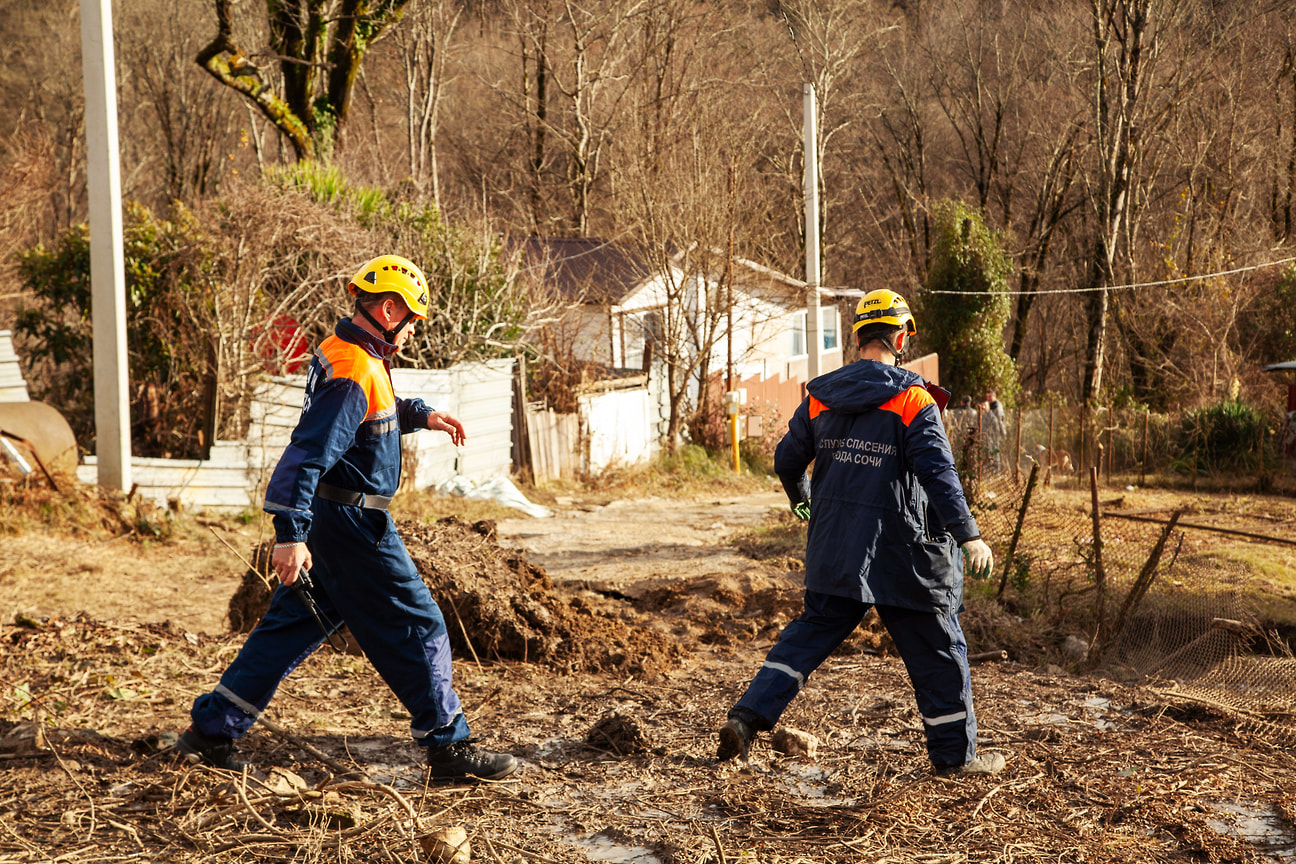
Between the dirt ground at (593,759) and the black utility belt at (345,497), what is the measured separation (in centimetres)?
93

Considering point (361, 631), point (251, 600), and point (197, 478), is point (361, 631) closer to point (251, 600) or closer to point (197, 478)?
point (251, 600)

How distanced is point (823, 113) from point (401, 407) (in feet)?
106

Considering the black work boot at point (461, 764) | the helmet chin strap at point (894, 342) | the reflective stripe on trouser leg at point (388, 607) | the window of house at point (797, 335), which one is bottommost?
the black work boot at point (461, 764)

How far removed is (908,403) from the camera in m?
3.90

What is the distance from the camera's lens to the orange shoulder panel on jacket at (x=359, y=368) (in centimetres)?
360

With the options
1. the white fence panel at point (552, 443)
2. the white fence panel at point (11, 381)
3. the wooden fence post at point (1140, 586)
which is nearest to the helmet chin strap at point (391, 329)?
the wooden fence post at point (1140, 586)

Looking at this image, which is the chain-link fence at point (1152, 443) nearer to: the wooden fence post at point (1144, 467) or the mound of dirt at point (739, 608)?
the wooden fence post at point (1144, 467)

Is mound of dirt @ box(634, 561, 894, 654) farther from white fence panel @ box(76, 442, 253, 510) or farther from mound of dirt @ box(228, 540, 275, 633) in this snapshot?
white fence panel @ box(76, 442, 253, 510)

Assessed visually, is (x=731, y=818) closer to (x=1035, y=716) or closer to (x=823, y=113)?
(x=1035, y=716)

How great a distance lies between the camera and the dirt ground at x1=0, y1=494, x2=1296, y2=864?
3355mm

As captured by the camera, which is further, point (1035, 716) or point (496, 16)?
point (496, 16)

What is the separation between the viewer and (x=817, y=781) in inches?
157

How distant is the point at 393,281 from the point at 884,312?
6.04 ft

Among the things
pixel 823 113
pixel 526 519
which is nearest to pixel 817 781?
pixel 526 519
